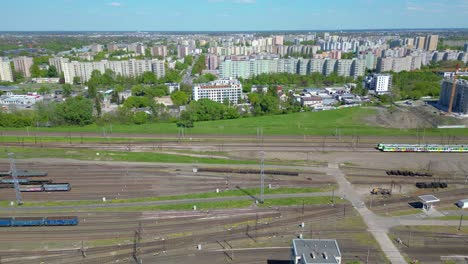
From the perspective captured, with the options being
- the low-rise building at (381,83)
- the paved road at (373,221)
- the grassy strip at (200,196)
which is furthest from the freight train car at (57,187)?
the low-rise building at (381,83)

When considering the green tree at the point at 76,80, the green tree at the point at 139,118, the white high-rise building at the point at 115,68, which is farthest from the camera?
the white high-rise building at the point at 115,68

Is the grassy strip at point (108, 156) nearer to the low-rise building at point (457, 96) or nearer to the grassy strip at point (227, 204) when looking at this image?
the grassy strip at point (227, 204)

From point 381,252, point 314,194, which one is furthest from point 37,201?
point 381,252

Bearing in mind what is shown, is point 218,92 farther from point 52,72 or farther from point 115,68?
point 52,72

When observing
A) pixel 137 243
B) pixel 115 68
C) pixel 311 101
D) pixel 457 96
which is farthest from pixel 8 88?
pixel 457 96

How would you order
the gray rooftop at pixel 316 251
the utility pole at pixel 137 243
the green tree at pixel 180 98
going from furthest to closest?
the green tree at pixel 180 98
the utility pole at pixel 137 243
the gray rooftop at pixel 316 251

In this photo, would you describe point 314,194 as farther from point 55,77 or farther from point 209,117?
point 55,77
